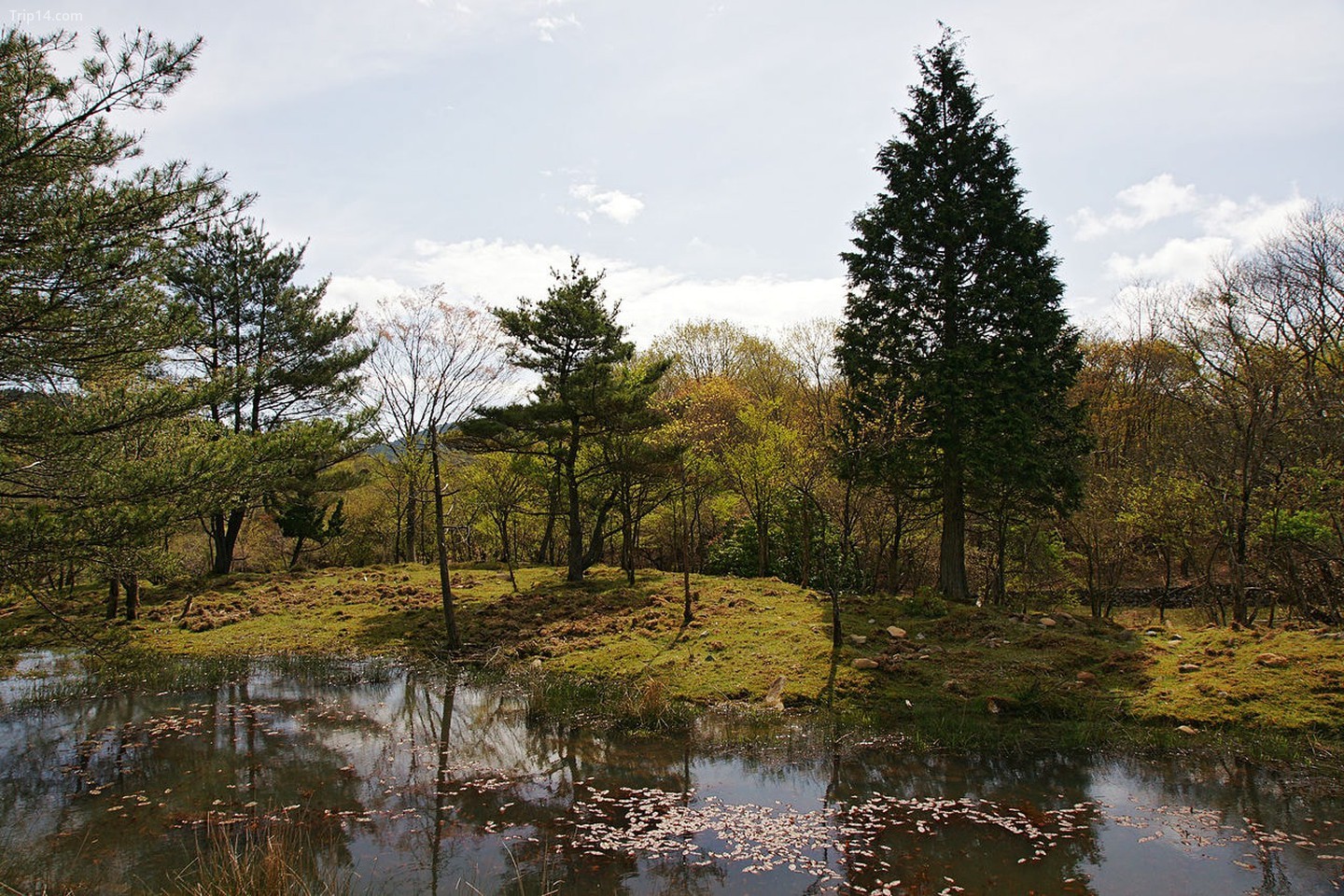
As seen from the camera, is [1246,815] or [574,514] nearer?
[1246,815]

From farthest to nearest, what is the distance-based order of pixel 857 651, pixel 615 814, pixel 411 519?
1. pixel 411 519
2. pixel 857 651
3. pixel 615 814

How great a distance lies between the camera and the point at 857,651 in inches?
496

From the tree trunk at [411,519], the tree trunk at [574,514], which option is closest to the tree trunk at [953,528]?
the tree trunk at [574,514]

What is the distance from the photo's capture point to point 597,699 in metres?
11.6

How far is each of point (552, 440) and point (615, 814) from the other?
14.7m

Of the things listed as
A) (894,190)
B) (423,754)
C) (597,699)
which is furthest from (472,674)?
(894,190)

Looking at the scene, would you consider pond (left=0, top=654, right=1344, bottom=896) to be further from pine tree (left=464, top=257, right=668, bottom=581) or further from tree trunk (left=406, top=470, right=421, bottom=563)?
tree trunk (left=406, top=470, right=421, bottom=563)

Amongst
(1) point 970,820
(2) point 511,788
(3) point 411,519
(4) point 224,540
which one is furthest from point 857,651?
(4) point 224,540

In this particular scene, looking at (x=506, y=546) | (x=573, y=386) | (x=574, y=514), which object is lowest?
(x=506, y=546)

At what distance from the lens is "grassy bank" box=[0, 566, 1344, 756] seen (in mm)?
9539

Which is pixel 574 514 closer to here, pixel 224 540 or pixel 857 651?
pixel 857 651

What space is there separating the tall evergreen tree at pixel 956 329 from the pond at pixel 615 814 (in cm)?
812

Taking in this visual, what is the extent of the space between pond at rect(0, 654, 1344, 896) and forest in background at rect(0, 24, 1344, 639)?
2.66 metres

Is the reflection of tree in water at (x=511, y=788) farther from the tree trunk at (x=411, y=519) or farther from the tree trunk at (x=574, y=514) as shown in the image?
the tree trunk at (x=411, y=519)
